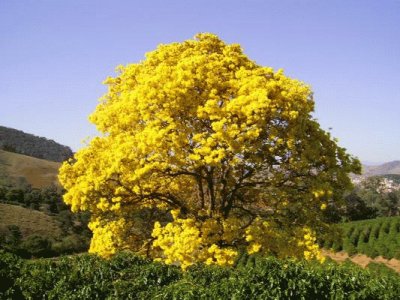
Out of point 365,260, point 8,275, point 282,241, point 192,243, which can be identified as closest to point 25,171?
point 365,260

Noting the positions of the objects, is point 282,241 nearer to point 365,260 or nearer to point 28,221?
point 365,260

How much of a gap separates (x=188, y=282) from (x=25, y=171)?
113403 millimetres

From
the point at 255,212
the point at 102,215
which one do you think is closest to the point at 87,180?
the point at 102,215

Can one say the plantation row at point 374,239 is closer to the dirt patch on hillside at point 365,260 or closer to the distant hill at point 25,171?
the dirt patch on hillside at point 365,260

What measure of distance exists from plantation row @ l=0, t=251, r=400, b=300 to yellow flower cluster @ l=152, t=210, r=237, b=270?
0.45 metres

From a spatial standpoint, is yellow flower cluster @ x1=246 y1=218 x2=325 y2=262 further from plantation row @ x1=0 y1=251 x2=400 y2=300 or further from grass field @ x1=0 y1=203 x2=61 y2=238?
grass field @ x1=0 y1=203 x2=61 y2=238

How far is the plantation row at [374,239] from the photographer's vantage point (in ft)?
162

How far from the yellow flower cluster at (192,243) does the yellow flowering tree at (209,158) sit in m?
0.04

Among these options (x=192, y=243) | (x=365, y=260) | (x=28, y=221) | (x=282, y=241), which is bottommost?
(x=365, y=260)

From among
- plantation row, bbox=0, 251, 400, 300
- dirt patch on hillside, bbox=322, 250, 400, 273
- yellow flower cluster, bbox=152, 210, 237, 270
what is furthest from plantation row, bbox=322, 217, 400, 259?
yellow flower cluster, bbox=152, 210, 237, 270

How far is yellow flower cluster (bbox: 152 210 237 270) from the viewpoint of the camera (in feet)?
52.6

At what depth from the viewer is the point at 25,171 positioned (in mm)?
117562

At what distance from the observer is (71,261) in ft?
61.9

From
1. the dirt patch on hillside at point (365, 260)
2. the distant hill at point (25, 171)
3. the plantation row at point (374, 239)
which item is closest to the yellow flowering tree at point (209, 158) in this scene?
the plantation row at point (374, 239)
